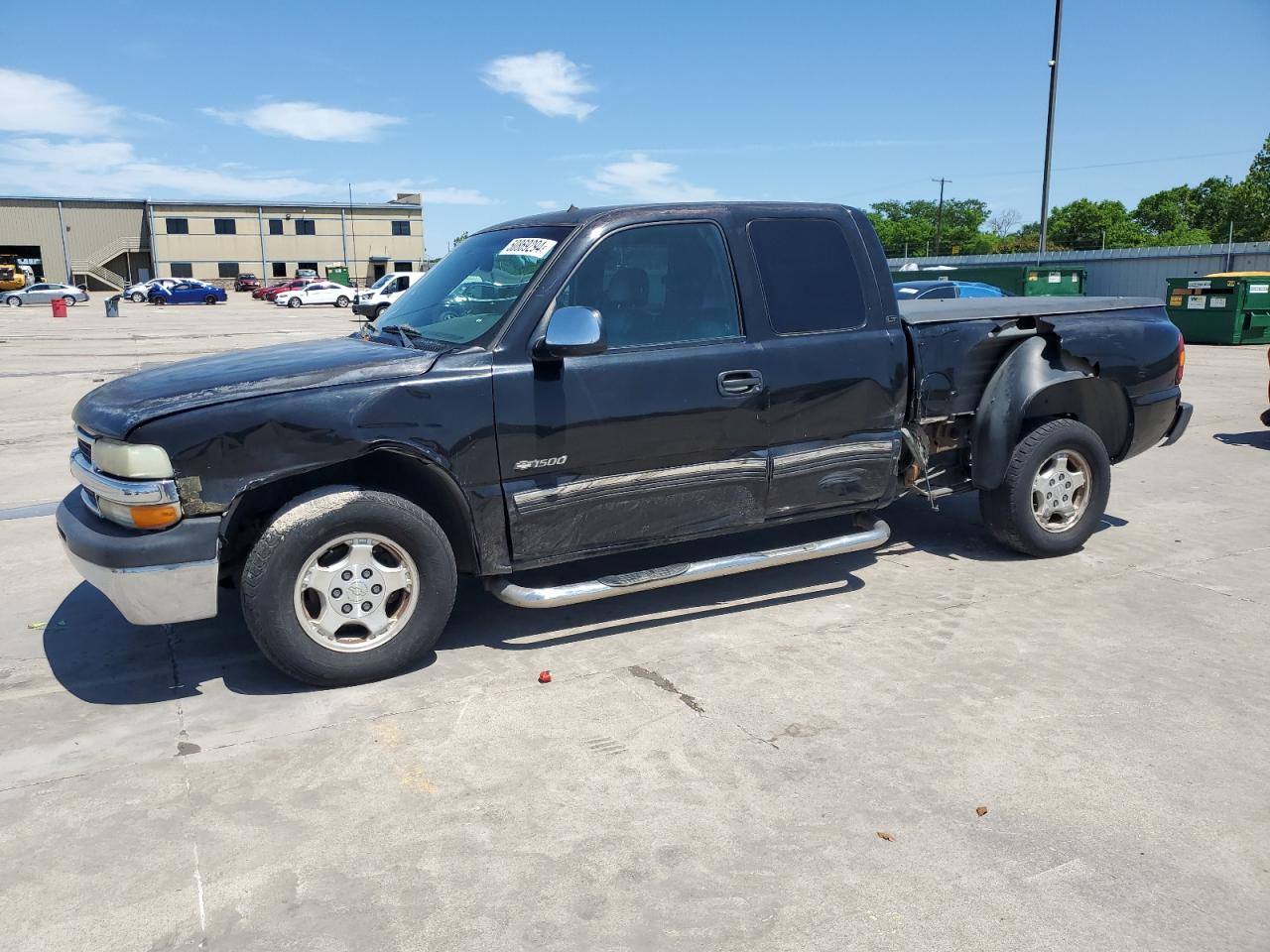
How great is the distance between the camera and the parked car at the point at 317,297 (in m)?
53.8

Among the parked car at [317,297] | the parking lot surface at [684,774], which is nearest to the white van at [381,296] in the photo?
the parked car at [317,297]

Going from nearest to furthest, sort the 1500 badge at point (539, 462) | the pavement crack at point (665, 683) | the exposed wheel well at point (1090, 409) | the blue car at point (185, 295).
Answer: the pavement crack at point (665, 683)
the 1500 badge at point (539, 462)
the exposed wheel well at point (1090, 409)
the blue car at point (185, 295)

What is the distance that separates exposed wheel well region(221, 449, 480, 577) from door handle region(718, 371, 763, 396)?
1.34 meters

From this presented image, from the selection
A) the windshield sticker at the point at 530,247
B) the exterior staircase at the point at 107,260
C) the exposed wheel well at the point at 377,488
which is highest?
the exterior staircase at the point at 107,260

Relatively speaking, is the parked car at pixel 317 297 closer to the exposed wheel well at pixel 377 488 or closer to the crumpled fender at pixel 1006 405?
the crumpled fender at pixel 1006 405

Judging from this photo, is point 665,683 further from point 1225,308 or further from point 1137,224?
point 1137,224

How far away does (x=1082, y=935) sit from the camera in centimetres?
259

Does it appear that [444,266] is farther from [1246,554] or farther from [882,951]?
[1246,554]

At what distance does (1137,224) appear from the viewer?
105375 millimetres

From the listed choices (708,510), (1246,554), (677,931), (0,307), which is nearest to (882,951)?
(677,931)

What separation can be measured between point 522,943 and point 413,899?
38cm

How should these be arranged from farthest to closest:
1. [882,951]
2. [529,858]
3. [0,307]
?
[0,307]
[529,858]
[882,951]

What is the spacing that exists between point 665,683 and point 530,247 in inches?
82.8

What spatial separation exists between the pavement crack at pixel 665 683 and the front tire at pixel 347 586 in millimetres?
873
